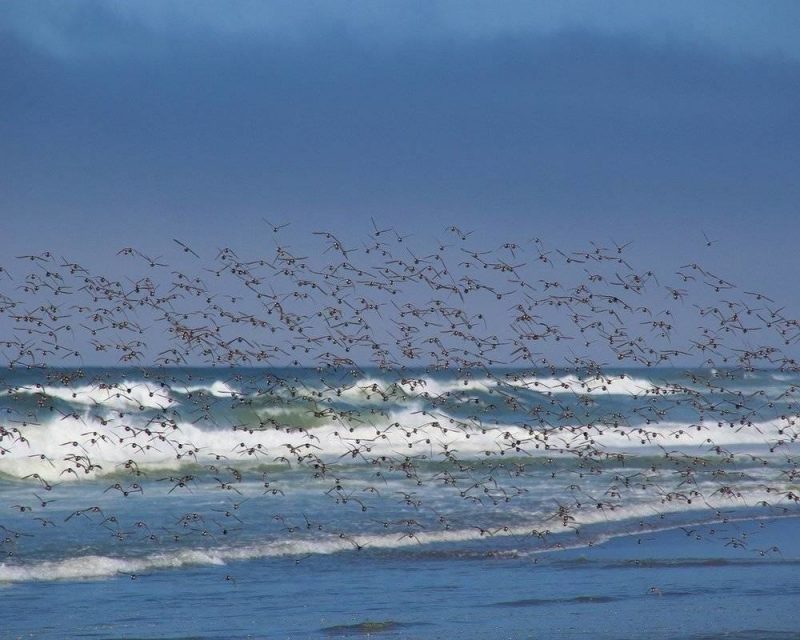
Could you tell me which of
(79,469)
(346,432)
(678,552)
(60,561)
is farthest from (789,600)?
(346,432)

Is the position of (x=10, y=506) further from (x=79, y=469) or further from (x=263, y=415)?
(x=263, y=415)

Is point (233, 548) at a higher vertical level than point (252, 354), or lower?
lower

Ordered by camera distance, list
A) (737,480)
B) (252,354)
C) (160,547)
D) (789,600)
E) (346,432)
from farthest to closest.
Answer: (346,432) → (737,480) → (160,547) → (252,354) → (789,600)

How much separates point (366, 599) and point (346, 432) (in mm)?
29428

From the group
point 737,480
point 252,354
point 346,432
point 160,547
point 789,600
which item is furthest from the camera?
point 346,432

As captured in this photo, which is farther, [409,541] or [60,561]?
[409,541]

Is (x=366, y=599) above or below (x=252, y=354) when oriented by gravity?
below

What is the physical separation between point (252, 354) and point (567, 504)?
9.54 metres

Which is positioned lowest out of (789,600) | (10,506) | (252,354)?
(789,600)

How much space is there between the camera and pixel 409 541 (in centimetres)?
2216

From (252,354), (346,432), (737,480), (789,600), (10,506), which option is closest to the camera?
(789,600)

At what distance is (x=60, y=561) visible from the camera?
64.5 feet

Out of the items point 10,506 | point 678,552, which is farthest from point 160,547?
point 678,552

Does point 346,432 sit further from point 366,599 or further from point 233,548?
point 366,599
